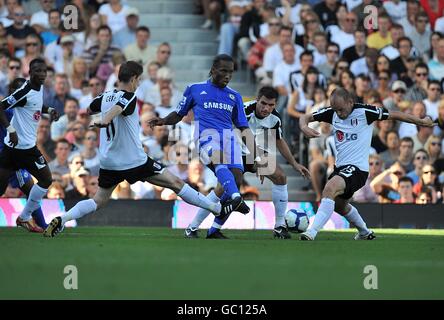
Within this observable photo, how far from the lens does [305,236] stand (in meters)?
13.1

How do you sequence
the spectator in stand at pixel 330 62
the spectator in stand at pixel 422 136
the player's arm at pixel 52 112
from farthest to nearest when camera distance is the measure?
the spectator in stand at pixel 330 62
the spectator in stand at pixel 422 136
the player's arm at pixel 52 112

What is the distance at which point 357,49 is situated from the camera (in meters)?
22.2

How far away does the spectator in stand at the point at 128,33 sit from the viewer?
21.8 m

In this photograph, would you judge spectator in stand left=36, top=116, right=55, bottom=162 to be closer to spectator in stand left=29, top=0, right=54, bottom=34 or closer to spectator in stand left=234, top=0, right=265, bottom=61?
spectator in stand left=29, top=0, right=54, bottom=34

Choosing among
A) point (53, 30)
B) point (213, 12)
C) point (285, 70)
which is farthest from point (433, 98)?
point (53, 30)

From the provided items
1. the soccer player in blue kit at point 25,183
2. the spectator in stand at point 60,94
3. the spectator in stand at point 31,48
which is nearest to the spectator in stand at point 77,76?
the spectator in stand at point 60,94

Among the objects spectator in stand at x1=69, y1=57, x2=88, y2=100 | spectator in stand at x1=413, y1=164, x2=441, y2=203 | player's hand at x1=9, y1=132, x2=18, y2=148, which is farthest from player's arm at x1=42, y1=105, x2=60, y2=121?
spectator in stand at x1=413, y1=164, x2=441, y2=203

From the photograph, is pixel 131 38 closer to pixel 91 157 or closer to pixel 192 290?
pixel 91 157

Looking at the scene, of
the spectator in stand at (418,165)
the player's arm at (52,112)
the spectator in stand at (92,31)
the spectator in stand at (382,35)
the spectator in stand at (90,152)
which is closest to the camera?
the player's arm at (52,112)

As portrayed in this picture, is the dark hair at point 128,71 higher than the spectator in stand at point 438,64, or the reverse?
the spectator in stand at point 438,64

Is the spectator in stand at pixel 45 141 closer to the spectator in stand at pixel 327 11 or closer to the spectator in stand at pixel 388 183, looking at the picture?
the spectator in stand at pixel 388 183

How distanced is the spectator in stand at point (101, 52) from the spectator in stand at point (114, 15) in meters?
0.52

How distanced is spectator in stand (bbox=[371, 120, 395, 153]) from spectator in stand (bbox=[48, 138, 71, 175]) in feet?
18.7

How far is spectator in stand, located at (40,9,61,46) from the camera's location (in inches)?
843
